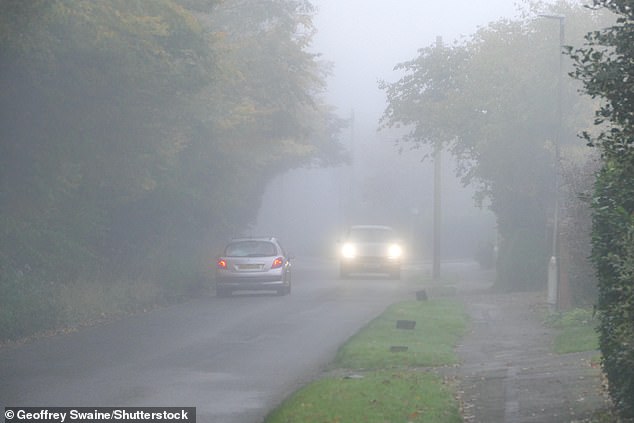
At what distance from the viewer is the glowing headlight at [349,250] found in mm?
46594

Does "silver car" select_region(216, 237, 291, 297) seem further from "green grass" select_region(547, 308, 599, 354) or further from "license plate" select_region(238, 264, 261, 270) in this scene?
"green grass" select_region(547, 308, 599, 354)

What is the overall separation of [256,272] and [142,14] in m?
11.1

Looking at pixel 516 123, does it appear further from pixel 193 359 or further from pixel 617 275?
pixel 617 275

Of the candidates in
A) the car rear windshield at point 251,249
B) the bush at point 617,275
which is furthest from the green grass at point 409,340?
the bush at point 617,275

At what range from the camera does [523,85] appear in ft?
124

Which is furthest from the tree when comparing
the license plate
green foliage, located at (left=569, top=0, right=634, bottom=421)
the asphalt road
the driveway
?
green foliage, located at (left=569, top=0, right=634, bottom=421)

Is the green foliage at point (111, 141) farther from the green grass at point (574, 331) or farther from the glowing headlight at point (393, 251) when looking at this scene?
the green grass at point (574, 331)

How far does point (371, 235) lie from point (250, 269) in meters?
13.3

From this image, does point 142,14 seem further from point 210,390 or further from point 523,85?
point 523,85

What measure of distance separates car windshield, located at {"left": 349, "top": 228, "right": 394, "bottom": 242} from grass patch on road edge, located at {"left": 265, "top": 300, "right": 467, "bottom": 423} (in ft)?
74.8

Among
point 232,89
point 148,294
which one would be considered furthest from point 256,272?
point 232,89

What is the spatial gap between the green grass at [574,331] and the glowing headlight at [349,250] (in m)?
21.6

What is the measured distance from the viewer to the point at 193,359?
60.7 ft

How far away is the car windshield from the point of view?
46.9 meters
